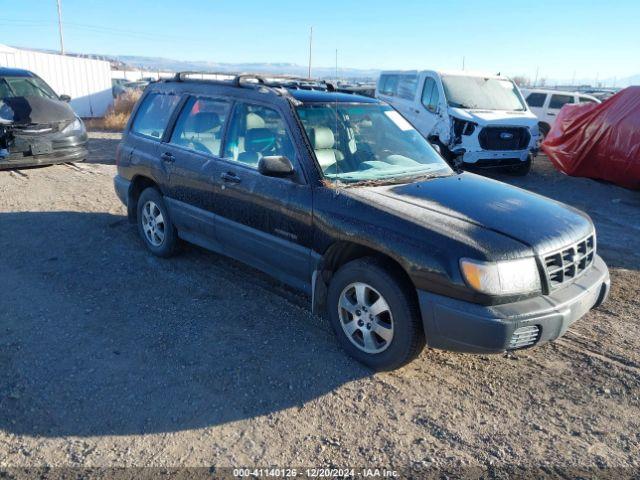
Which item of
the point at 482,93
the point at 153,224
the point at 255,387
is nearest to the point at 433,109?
the point at 482,93

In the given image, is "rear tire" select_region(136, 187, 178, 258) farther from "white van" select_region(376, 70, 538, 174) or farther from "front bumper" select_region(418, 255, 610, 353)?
"white van" select_region(376, 70, 538, 174)

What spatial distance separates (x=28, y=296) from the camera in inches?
174

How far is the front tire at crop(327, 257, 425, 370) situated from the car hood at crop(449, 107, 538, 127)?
305 inches

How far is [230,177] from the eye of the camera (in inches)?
167

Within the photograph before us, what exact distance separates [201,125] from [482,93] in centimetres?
831

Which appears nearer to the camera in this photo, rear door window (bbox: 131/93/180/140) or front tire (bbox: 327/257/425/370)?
front tire (bbox: 327/257/425/370)

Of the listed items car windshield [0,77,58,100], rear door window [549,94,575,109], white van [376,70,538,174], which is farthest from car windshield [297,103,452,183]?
rear door window [549,94,575,109]

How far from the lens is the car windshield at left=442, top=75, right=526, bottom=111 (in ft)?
→ 35.6

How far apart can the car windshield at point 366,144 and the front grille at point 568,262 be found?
1250mm

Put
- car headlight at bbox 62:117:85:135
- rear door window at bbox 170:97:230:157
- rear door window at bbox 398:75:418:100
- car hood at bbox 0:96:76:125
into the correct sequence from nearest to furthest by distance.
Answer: rear door window at bbox 170:97:230:157 < car hood at bbox 0:96:76:125 < car headlight at bbox 62:117:85:135 < rear door window at bbox 398:75:418:100

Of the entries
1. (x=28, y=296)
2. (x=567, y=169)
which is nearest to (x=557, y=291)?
(x=28, y=296)

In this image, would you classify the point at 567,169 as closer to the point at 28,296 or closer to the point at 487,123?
the point at 487,123

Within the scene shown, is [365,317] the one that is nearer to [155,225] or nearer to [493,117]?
[155,225]

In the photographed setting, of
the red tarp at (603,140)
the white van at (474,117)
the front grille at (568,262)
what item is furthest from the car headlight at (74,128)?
the red tarp at (603,140)
